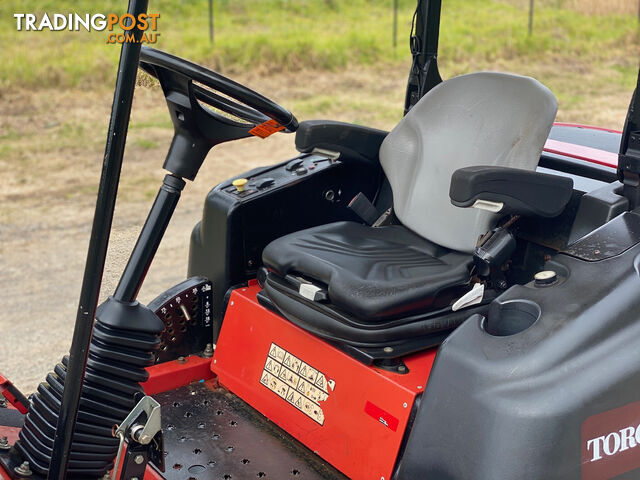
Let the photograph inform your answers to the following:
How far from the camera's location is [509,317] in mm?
1856

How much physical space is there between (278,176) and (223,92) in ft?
2.33

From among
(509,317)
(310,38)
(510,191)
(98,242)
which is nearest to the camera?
(98,242)

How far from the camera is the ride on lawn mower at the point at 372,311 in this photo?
170cm

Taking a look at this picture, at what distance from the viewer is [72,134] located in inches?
287

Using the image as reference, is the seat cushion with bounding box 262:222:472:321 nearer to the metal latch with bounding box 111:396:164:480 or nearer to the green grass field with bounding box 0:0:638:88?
the metal latch with bounding box 111:396:164:480

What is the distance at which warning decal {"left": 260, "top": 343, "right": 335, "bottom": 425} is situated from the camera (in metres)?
2.21

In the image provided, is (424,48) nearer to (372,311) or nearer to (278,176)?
(278,176)

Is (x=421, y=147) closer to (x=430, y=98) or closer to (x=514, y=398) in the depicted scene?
(x=430, y=98)

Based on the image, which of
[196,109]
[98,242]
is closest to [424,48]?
[196,109]

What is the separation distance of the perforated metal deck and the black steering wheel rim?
0.82 m

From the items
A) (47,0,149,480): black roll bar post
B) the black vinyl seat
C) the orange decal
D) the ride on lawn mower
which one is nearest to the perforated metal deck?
the ride on lawn mower

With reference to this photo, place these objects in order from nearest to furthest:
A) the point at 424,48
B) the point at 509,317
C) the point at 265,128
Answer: the point at 509,317, the point at 265,128, the point at 424,48

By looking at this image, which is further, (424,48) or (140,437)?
(424,48)

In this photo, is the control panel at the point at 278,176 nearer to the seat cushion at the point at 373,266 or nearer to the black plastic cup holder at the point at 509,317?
the seat cushion at the point at 373,266
